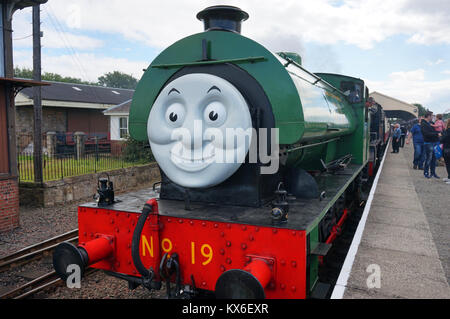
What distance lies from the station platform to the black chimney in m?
2.64

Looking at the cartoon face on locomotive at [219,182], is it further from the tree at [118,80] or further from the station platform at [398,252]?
the tree at [118,80]

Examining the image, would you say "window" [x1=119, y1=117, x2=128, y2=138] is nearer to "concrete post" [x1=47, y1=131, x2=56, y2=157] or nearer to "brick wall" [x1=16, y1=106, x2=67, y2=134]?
"brick wall" [x1=16, y1=106, x2=67, y2=134]

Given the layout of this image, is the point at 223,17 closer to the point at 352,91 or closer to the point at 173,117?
the point at 173,117

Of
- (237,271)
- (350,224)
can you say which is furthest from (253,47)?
(350,224)

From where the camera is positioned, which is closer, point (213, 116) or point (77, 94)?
point (213, 116)

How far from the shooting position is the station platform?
10.5 ft

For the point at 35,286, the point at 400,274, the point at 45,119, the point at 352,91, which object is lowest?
the point at 35,286

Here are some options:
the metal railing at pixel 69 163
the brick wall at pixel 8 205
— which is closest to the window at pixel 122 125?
the metal railing at pixel 69 163

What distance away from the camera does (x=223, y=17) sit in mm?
3605

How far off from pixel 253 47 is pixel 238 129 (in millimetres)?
765

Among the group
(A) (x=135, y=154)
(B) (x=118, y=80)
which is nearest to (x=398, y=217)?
(A) (x=135, y=154)

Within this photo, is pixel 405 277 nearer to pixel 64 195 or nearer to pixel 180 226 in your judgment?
pixel 180 226

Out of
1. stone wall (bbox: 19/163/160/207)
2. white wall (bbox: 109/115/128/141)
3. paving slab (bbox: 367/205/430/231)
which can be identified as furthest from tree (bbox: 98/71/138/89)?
paving slab (bbox: 367/205/430/231)

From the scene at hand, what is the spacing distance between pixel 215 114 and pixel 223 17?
1.08m
